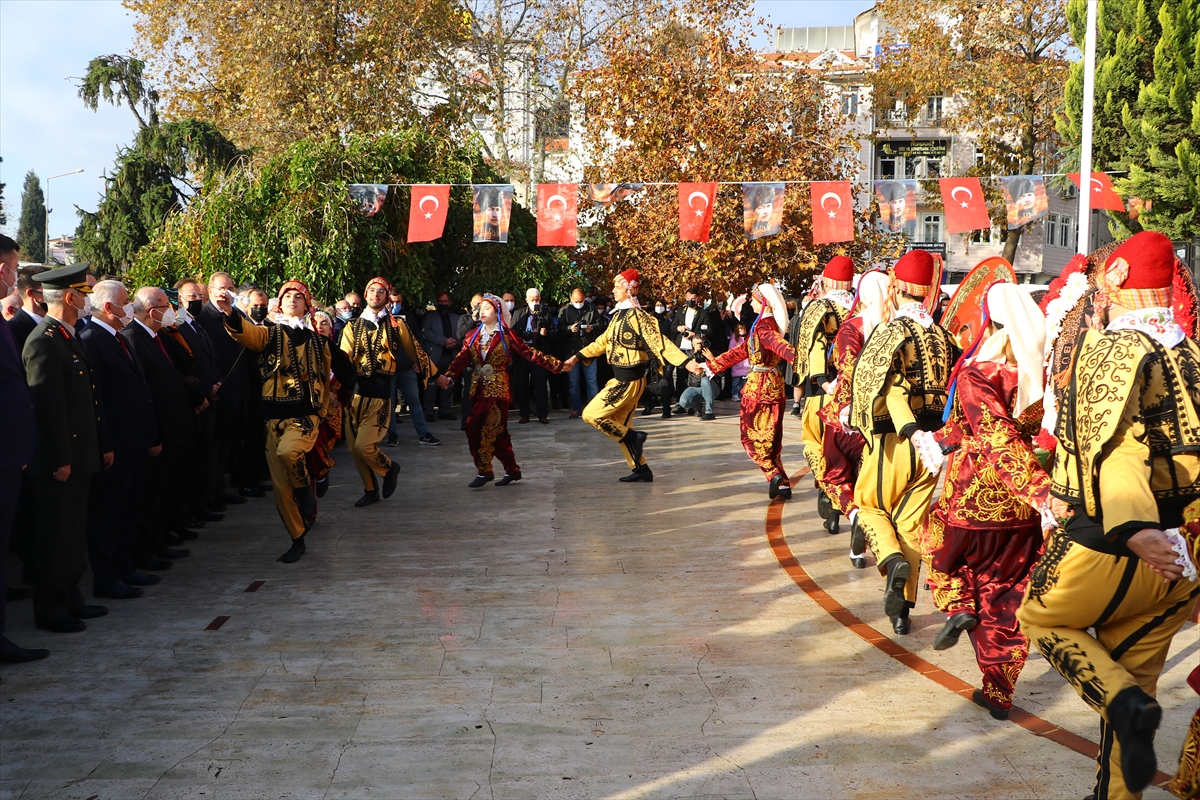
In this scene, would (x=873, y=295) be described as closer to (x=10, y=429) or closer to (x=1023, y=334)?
(x=1023, y=334)

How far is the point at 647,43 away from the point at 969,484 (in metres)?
19.8

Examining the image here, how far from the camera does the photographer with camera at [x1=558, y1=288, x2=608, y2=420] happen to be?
54.0 ft

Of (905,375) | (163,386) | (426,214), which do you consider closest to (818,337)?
(905,375)

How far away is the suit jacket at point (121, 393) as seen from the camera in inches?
263

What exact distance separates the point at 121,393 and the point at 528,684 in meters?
3.56

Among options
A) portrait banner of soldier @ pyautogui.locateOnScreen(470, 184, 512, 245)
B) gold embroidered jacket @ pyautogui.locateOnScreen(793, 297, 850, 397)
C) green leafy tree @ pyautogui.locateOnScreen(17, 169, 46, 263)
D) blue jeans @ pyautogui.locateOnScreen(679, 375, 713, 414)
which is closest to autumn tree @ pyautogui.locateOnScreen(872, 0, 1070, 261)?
blue jeans @ pyautogui.locateOnScreen(679, 375, 713, 414)

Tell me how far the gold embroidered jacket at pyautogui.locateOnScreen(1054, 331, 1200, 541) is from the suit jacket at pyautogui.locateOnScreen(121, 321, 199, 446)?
20.1 ft

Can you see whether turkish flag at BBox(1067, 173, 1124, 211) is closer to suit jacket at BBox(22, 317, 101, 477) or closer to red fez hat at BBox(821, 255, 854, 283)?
red fez hat at BBox(821, 255, 854, 283)

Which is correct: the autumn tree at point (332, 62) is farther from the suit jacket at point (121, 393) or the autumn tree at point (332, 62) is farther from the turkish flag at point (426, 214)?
the suit jacket at point (121, 393)

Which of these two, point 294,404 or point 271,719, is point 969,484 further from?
point 294,404

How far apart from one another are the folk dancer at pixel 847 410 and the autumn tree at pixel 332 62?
16.4 m

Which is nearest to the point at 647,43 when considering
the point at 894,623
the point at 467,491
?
the point at 467,491

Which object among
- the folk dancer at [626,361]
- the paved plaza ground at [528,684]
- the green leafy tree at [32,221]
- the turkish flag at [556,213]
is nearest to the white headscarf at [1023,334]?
the paved plaza ground at [528,684]

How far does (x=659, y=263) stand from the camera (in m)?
20.2
